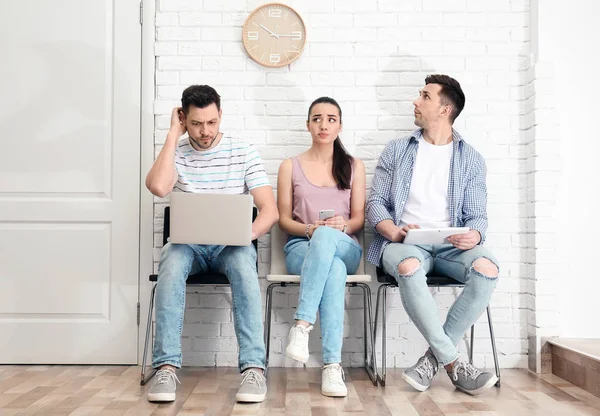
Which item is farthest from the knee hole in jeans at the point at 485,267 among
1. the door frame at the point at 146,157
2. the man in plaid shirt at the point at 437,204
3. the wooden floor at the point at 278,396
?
the door frame at the point at 146,157

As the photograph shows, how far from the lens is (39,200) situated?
3139 mm

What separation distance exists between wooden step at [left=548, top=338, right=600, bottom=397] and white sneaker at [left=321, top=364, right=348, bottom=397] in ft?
3.24

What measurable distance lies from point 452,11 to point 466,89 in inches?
15.9

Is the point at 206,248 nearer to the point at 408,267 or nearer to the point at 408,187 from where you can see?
the point at 408,267

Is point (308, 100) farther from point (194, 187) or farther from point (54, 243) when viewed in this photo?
point (54, 243)

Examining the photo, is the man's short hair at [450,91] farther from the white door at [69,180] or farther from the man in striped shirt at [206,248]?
the white door at [69,180]

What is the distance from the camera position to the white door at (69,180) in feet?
10.3

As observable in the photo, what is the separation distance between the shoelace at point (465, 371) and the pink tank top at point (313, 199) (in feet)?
2.73

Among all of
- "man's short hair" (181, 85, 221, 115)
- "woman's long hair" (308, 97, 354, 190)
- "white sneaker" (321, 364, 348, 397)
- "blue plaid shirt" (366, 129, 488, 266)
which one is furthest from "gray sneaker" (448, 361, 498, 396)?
"man's short hair" (181, 85, 221, 115)

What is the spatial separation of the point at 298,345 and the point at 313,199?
0.78 metres

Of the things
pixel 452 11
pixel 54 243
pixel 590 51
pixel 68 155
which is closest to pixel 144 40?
pixel 68 155

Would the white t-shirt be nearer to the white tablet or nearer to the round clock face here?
the white tablet

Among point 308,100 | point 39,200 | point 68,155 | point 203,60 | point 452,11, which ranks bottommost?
point 39,200

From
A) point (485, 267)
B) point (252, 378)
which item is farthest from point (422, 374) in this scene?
point (252, 378)
